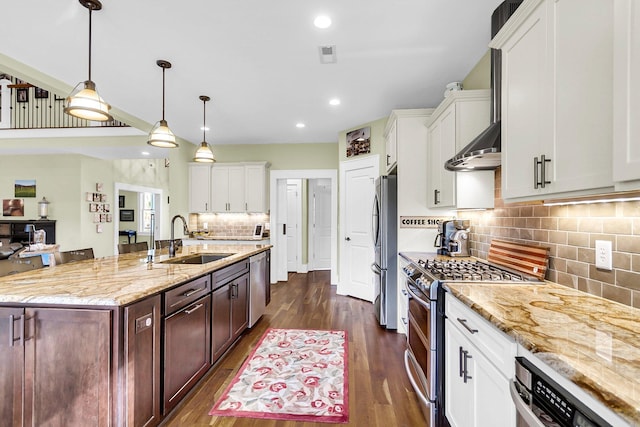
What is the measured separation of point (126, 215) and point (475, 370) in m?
11.8

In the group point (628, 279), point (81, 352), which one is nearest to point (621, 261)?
point (628, 279)

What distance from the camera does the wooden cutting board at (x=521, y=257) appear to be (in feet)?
5.96

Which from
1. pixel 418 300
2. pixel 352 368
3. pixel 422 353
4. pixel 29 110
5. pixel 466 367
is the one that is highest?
pixel 29 110

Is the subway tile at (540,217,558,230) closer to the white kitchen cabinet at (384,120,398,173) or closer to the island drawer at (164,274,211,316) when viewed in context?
the white kitchen cabinet at (384,120,398,173)

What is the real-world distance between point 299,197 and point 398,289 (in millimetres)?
3903

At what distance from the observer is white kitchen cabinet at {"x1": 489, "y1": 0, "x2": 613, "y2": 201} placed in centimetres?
107

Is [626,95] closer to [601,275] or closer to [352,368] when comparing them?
[601,275]

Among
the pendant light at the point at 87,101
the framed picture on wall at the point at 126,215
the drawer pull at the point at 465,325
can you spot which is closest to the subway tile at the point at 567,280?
the drawer pull at the point at 465,325

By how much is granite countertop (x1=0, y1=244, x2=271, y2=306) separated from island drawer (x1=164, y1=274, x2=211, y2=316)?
70 millimetres

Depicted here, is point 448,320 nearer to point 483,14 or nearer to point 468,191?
point 468,191

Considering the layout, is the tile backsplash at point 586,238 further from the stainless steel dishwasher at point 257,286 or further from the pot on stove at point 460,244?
the stainless steel dishwasher at point 257,286

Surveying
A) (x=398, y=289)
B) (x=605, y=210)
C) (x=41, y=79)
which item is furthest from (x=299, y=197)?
(x=605, y=210)

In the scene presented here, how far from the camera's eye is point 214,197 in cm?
595

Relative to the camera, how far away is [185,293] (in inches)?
81.8
